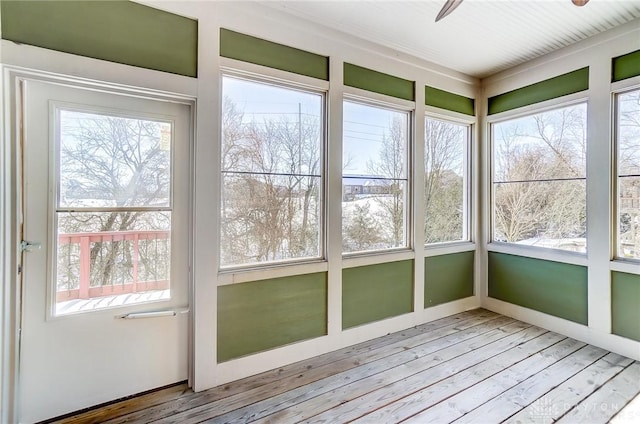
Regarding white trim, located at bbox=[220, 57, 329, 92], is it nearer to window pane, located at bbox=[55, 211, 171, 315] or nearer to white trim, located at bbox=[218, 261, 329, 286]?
window pane, located at bbox=[55, 211, 171, 315]

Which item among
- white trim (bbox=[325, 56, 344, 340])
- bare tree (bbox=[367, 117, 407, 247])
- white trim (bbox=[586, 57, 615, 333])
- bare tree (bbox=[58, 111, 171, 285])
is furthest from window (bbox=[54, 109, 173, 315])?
white trim (bbox=[586, 57, 615, 333])

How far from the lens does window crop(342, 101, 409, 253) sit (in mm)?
2924

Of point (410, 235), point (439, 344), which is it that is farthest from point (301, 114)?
point (439, 344)

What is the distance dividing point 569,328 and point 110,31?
4.64 m

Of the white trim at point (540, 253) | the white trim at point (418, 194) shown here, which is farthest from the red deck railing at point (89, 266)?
the white trim at point (540, 253)

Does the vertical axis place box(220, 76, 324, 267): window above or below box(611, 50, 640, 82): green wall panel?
below

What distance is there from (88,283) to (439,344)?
2.92 m

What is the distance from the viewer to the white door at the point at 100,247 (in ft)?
6.00

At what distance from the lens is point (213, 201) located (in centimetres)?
223

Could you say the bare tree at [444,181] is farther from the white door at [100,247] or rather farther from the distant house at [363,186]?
the white door at [100,247]

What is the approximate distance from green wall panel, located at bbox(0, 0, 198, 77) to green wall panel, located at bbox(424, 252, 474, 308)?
10.1 ft

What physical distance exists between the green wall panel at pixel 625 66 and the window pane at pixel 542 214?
0.97m

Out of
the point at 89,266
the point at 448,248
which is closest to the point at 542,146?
the point at 448,248

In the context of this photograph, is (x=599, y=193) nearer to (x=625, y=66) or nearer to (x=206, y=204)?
(x=625, y=66)
